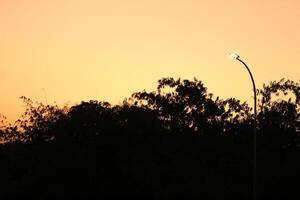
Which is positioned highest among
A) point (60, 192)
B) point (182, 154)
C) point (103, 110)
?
point (103, 110)

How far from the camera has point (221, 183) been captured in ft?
159

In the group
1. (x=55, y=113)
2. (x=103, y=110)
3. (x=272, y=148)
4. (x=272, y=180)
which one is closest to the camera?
(x=272, y=180)

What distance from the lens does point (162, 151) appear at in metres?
50.1

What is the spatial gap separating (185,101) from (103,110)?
6822mm

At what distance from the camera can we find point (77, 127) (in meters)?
53.2

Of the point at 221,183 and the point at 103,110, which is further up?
the point at 103,110

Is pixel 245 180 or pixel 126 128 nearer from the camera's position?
pixel 245 180

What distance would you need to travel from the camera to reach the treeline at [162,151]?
48.6 meters

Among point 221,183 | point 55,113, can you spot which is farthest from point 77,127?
point 221,183

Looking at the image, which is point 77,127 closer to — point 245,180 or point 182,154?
point 182,154

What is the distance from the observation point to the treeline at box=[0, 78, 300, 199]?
48.6 metres

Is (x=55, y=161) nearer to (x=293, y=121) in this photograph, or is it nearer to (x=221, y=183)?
(x=221, y=183)

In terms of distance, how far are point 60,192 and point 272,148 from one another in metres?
16.6

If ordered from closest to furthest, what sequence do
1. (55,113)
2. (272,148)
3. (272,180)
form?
(272,180) → (272,148) → (55,113)
